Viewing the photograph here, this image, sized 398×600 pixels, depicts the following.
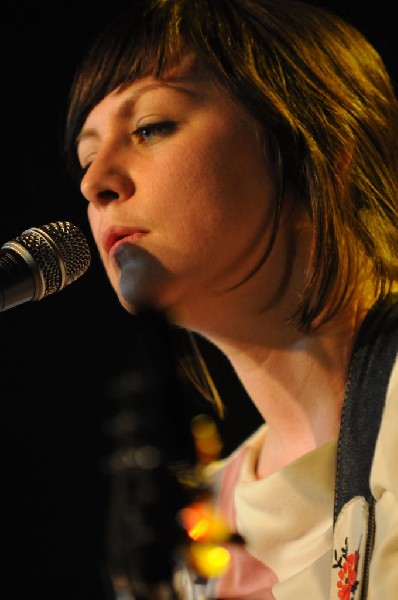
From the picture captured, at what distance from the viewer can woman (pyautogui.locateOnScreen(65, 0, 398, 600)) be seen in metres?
1.10

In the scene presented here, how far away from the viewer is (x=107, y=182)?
1129 mm

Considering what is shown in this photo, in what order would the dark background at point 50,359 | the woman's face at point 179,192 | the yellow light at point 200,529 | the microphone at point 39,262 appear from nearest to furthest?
1. the microphone at point 39,262
2. the woman's face at point 179,192
3. the yellow light at point 200,529
4. the dark background at point 50,359

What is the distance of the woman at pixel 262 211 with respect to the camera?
1.10m

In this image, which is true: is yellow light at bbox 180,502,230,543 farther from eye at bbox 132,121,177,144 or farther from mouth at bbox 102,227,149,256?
eye at bbox 132,121,177,144

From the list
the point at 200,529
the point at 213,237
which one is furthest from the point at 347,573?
the point at 213,237

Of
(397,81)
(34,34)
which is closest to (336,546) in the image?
(397,81)

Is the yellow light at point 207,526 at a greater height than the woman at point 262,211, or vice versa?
the woman at point 262,211

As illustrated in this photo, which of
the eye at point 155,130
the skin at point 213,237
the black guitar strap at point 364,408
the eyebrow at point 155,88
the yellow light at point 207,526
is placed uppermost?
the eyebrow at point 155,88

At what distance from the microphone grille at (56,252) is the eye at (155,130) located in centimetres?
21

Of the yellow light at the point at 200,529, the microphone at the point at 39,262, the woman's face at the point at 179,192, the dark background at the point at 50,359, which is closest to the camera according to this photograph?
the microphone at the point at 39,262

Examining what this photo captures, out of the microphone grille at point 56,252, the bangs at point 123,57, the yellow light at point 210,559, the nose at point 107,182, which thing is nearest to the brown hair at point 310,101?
the bangs at point 123,57

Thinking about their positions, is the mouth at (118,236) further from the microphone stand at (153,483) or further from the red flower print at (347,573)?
the red flower print at (347,573)

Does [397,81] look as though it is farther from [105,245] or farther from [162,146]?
[105,245]

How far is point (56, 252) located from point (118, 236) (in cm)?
19
